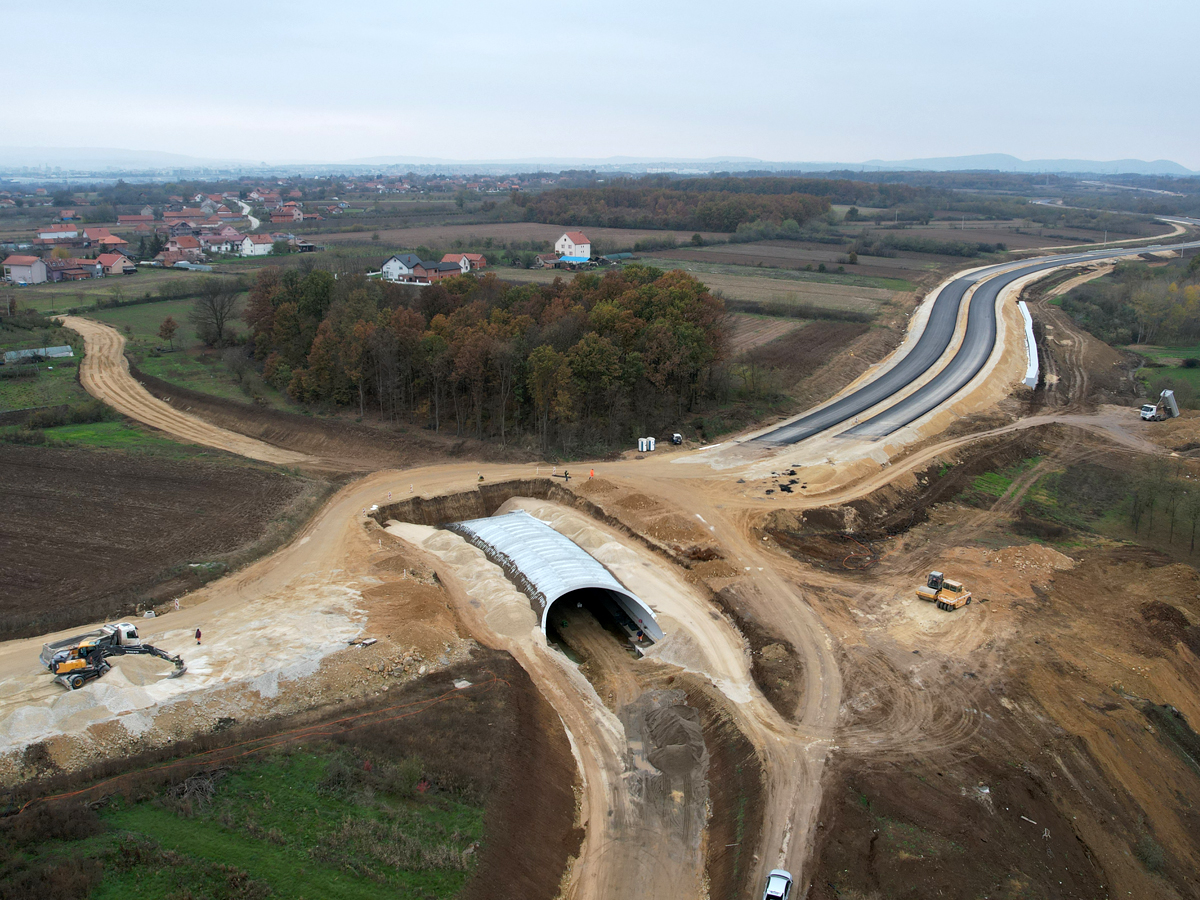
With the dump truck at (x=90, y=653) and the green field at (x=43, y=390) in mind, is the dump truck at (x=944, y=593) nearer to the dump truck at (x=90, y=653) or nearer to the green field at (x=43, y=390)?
the dump truck at (x=90, y=653)

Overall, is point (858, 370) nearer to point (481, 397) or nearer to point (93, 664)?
point (481, 397)

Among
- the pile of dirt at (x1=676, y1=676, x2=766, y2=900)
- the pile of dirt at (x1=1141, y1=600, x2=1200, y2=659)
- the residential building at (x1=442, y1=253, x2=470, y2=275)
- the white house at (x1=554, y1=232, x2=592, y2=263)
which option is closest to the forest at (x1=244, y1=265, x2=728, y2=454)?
the pile of dirt at (x1=676, y1=676, x2=766, y2=900)

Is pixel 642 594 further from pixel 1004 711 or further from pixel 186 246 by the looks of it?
pixel 186 246

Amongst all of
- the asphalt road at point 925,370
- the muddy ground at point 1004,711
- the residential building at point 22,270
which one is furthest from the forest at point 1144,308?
the residential building at point 22,270

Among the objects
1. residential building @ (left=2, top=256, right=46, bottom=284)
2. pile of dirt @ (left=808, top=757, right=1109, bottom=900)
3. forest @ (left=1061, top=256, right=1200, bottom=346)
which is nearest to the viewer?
pile of dirt @ (left=808, top=757, right=1109, bottom=900)

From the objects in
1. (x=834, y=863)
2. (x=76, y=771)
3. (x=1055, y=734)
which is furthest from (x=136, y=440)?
(x=1055, y=734)

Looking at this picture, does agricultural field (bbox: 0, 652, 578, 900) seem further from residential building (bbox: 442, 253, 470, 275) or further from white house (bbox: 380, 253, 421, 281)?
residential building (bbox: 442, 253, 470, 275)
